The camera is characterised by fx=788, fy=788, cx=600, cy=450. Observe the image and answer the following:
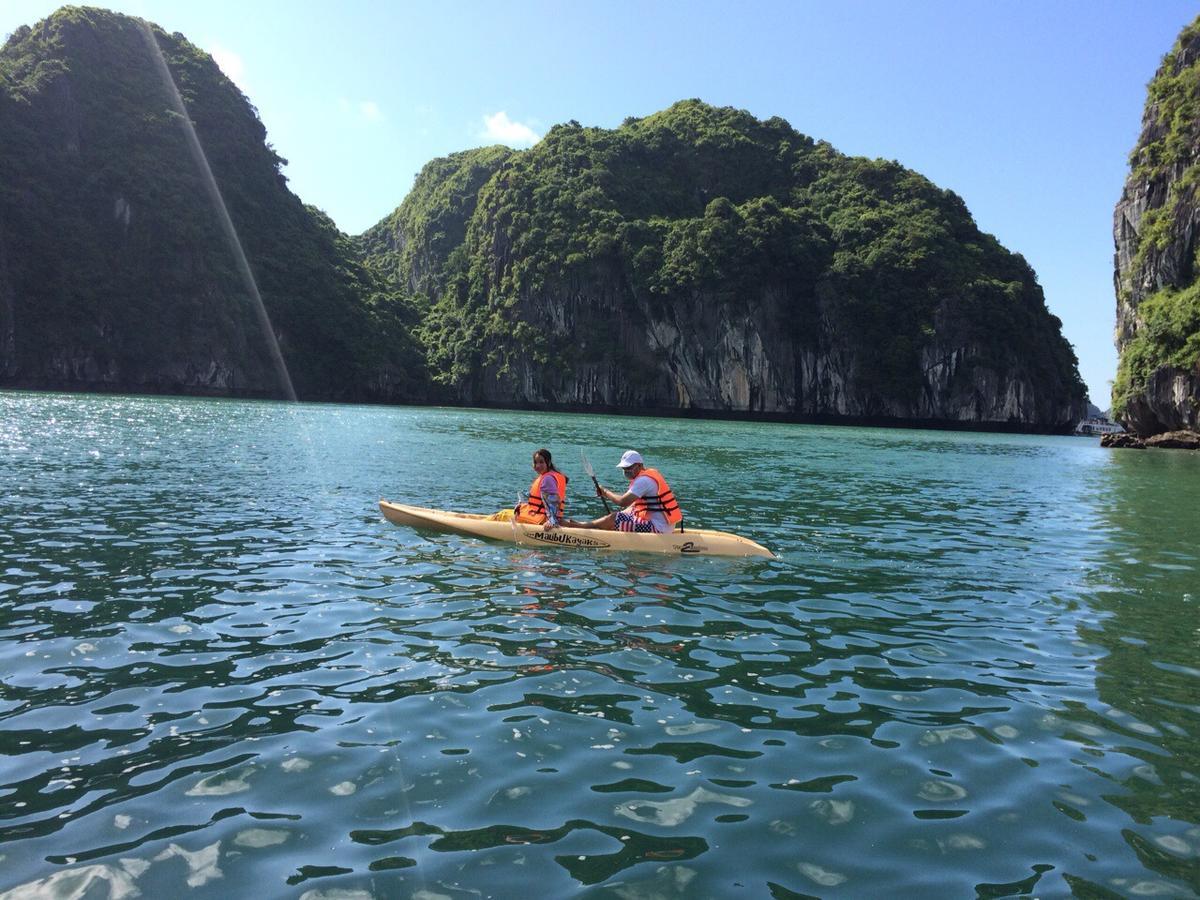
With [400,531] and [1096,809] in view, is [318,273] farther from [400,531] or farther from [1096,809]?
[1096,809]

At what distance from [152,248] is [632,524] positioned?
100403 mm

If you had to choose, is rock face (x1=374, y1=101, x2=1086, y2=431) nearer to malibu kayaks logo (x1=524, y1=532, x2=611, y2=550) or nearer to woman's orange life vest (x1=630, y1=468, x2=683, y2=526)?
woman's orange life vest (x1=630, y1=468, x2=683, y2=526)

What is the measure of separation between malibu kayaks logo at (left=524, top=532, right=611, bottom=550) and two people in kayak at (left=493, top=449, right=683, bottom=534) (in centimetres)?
12

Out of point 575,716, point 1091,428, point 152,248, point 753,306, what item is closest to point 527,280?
point 753,306

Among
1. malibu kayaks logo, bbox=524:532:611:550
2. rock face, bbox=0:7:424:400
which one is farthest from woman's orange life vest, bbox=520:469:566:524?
rock face, bbox=0:7:424:400

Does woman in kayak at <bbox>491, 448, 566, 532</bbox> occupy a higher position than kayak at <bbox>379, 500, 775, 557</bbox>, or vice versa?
woman in kayak at <bbox>491, 448, 566, 532</bbox>

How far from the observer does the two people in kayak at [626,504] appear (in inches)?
422

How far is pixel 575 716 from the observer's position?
16.4 ft

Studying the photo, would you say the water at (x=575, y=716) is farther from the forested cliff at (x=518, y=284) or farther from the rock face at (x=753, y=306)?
the rock face at (x=753, y=306)

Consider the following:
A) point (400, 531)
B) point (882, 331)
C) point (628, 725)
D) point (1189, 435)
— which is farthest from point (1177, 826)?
point (882, 331)

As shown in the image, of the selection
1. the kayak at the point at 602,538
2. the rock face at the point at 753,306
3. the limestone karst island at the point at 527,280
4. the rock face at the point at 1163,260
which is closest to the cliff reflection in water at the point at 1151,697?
the kayak at the point at 602,538

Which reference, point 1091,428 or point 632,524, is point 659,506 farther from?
point 1091,428

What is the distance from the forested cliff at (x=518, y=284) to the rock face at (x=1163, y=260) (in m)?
41.1

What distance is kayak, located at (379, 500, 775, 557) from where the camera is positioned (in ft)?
34.4
